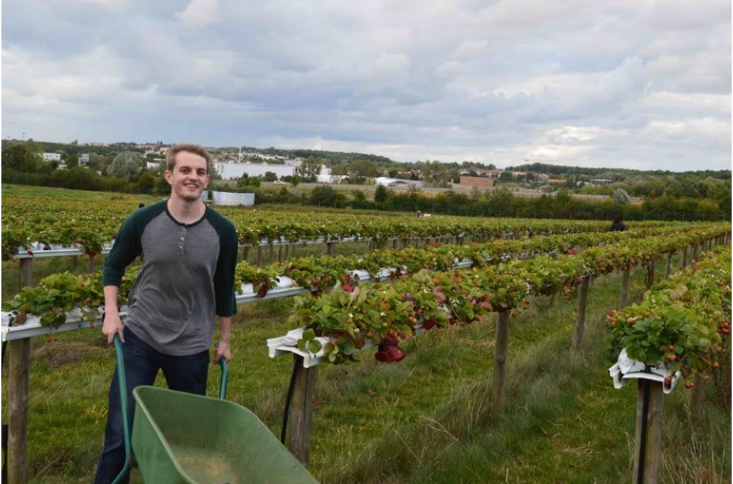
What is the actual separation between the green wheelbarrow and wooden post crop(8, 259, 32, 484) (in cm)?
146

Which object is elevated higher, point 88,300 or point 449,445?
point 88,300

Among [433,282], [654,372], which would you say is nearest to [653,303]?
[654,372]

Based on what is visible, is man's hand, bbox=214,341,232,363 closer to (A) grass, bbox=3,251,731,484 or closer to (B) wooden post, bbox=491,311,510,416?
(A) grass, bbox=3,251,731,484

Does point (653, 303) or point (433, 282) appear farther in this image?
point (433, 282)

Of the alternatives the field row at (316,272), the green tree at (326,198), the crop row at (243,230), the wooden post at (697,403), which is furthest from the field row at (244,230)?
the green tree at (326,198)

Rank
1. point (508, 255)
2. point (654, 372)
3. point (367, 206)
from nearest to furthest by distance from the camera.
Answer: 1. point (654, 372)
2. point (508, 255)
3. point (367, 206)

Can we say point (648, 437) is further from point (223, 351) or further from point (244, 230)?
point (244, 230)

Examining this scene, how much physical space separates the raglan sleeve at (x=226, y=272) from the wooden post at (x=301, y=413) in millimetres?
521

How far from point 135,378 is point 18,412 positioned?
1.31 metres

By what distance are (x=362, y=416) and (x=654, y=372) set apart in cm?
293

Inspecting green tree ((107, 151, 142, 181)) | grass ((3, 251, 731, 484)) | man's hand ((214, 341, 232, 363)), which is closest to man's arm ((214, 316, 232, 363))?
man's hand ((214, 341, 232, 363))

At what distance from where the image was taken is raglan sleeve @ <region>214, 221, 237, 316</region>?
11.5ft

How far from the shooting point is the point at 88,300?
15.2 feet

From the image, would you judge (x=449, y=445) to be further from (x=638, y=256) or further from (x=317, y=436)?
(x=638, y=256)
